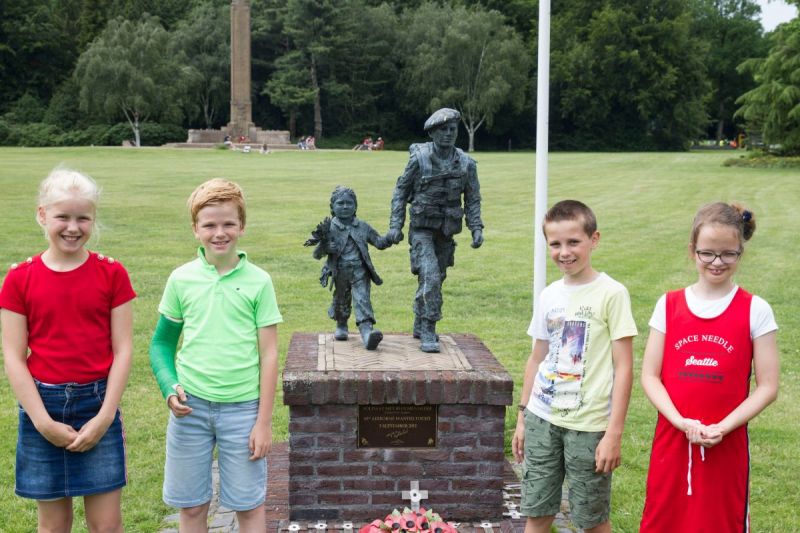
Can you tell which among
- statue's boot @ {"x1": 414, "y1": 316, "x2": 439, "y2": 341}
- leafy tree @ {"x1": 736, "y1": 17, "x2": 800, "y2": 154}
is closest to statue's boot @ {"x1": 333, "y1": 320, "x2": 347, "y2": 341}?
statue's boot @ {"x1": 414, "y1": 316, "x2": 439, "y2": 341}

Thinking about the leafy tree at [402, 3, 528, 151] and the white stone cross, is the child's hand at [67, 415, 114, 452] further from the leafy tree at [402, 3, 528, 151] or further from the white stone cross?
the leafy tree at [402, 3, 528, 151]

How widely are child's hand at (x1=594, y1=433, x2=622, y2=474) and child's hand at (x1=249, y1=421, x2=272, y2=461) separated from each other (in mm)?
1394

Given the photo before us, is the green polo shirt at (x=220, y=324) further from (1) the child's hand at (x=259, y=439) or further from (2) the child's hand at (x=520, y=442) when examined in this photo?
(2) the child's hand at (x=520, y=442)

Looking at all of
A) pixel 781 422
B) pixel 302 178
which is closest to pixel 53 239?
pixel 781 422

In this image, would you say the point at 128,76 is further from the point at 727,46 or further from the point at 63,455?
the point at 727,46

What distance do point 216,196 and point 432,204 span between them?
2.07m

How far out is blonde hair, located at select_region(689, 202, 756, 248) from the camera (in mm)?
3496

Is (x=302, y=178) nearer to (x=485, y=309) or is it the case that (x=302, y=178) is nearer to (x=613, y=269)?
(x=613, y=269)

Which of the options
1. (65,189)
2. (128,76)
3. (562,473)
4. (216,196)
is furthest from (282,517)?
(128,76)

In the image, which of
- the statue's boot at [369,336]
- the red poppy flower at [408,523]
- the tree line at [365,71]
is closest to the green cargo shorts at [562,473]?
the red poppy flower at [408,523]

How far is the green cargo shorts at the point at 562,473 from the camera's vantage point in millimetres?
3783

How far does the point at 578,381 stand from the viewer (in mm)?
Result: 3803

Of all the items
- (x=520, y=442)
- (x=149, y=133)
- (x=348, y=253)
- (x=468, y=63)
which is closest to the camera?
(x=520, y=442)

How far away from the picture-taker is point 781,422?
22.1 ft
